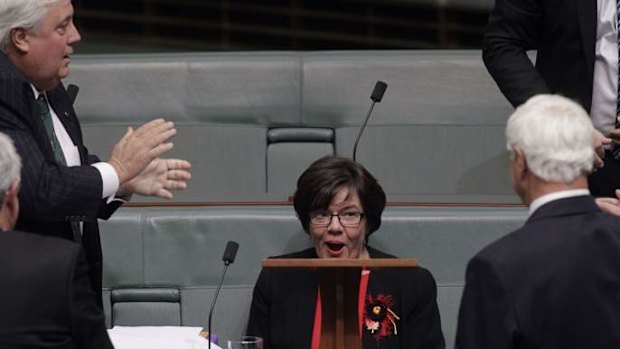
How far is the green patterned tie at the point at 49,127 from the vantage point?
104 inches

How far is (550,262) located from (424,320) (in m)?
0.99

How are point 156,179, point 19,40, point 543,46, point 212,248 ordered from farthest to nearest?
point 212,248
point 543,46
point 156,179
point 19,40

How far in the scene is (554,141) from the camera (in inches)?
80.6

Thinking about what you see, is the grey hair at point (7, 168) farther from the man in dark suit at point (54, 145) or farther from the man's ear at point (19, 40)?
the man's ear at point (19, 40)

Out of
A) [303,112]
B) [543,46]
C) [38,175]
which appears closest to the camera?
[38,175]

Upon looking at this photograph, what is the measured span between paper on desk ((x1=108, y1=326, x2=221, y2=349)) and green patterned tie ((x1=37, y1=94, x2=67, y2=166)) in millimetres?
322

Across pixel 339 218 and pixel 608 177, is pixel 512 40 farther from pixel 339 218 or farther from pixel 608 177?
pixel 339 218

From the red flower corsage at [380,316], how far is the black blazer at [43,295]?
0.96 meters

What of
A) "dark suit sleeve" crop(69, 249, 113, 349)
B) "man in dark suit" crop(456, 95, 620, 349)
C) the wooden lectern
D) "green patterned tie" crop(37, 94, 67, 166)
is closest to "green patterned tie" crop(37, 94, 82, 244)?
"green patterned tie" crop(37, 94, 67, 166)

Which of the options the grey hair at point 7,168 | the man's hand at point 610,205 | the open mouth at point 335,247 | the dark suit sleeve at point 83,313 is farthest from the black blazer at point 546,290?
the open mouth at point 335,247

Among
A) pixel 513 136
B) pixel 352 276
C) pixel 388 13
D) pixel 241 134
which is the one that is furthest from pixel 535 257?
pixel 388 13

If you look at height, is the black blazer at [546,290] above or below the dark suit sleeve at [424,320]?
above

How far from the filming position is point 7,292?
6.52ft

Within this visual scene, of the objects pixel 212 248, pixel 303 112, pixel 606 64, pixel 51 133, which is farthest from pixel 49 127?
pixel 303 112
